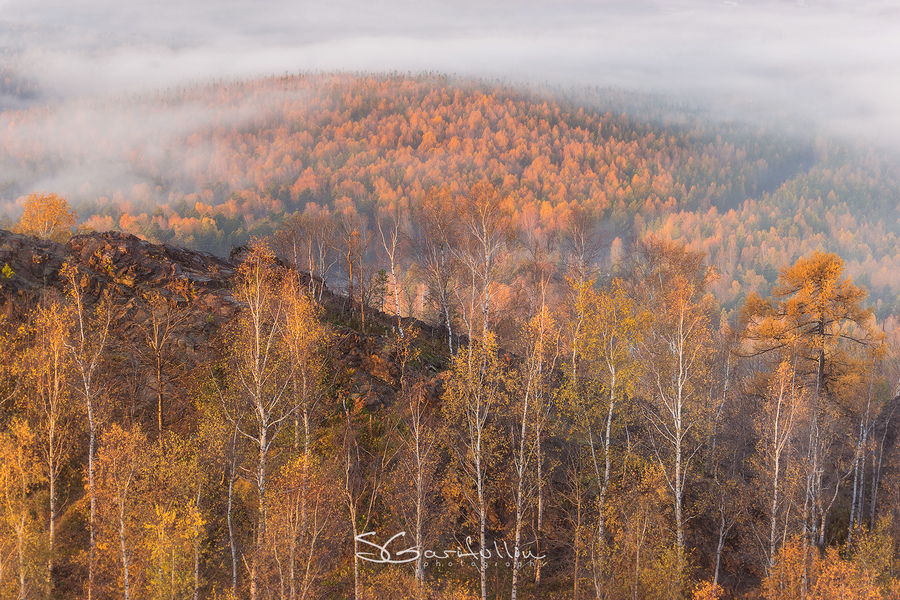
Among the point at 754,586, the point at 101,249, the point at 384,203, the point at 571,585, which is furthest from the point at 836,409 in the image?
the point at 384,203

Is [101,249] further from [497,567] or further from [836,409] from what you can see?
[836,409]

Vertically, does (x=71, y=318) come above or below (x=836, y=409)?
above

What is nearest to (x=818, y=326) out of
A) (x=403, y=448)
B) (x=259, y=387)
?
(x=403, y=448)

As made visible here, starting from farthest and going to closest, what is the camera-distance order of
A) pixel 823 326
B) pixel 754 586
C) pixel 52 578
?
pixel 823 326 < pixel 754 586 < pixel 52 578

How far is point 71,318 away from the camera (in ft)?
98.3

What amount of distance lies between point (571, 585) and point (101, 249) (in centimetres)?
4129

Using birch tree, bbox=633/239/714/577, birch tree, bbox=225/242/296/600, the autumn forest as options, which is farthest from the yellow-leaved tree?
birch tree, bbox=633/239/714/577
